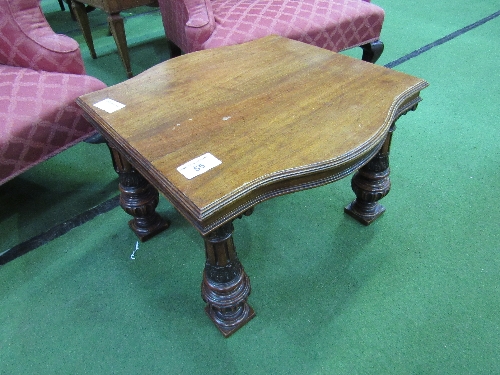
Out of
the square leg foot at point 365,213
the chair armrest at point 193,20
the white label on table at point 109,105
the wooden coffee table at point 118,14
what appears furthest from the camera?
the wooden coffee table at point 118,14

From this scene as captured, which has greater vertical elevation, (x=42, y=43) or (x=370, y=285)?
(x=42, y=43)

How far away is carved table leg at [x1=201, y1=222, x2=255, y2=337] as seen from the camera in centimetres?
65

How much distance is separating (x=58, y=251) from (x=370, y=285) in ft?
2.66

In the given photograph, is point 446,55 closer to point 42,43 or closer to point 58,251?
point 42,43

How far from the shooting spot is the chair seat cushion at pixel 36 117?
0.87 metres

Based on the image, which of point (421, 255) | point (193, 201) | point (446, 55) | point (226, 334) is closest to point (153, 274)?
point (226, 334)

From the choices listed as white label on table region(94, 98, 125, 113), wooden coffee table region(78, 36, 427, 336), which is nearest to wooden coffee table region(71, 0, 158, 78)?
wooden coffee table region(78, 36, 427, 336)

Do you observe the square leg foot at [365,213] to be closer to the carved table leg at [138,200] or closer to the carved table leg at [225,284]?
the carved table leg at [225,284]

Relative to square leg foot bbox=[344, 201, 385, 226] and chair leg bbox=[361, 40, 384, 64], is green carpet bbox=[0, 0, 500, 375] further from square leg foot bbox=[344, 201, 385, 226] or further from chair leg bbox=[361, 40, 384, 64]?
chair leg bbox=[361, 40, 384, 64]

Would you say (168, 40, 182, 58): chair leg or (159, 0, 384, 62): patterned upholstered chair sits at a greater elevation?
(159, 0, 384, 62): patterned upholstered chair

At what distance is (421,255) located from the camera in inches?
36.3

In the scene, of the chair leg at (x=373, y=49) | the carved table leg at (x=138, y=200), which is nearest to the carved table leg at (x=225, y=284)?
the carved table leg at (x=138, y=200)

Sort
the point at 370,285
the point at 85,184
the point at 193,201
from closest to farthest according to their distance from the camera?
the point at 193,201
the point at 370,285
the point at 85,184

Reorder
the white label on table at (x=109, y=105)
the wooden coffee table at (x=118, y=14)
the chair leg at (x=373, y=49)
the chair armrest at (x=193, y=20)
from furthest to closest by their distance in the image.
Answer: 1. the wooden coffee table at (x=118, y=14)
2. the chair leg at (x=373, y=49)
3. the chair armrest at (x=193, y=20)
4. the white label on table at (x=109, y=105)
